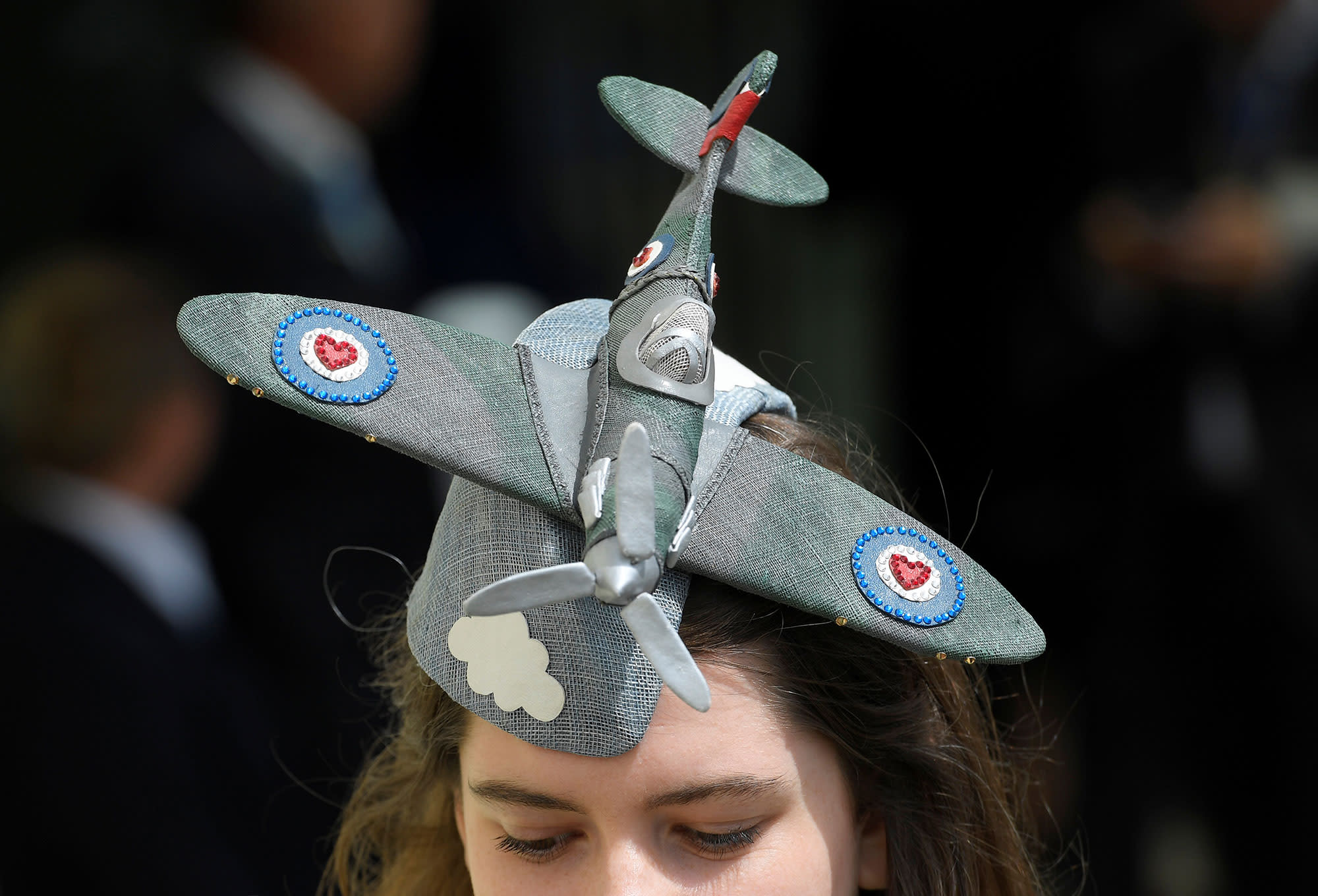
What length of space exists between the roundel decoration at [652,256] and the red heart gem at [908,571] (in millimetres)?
273

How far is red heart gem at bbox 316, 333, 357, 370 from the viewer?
909 millimetres

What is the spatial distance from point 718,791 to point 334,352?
419 mm

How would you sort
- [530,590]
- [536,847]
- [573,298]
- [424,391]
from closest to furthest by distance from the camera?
1. [530,590]
2. [424,391]
3. [536,847]
4. [573,298]

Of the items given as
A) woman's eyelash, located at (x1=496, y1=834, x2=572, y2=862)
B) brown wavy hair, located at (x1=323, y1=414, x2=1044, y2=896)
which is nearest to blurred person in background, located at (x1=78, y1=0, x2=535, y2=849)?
brown wavy hair, located at (x1=323, y1=414, x2=1044, y2=896)

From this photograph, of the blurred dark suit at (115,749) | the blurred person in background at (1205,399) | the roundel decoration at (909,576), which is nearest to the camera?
the roundel decoration at (909,576)

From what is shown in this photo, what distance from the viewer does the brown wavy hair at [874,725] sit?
3.49 feet

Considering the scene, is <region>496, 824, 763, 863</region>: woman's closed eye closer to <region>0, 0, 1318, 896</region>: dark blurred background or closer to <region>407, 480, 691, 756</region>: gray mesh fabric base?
<region>407, 480, 691, 756</region>: gray mesh fabric base

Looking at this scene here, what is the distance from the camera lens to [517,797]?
3.39ft

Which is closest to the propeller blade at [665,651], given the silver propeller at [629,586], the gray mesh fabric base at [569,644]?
the silver propeller at [629,586]

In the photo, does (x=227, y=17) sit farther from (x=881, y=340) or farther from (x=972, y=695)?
(x=972, y=695)

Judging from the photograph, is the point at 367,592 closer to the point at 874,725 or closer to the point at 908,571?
the point at 874,725

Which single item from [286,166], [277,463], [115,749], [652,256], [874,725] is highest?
[652,256]

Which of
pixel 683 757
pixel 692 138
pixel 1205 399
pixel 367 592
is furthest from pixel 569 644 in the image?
pixel 1205 399

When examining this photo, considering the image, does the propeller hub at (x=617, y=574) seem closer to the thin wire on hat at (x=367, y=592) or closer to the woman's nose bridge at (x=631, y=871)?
the woman's nose bridge at (x=631, y=871)
